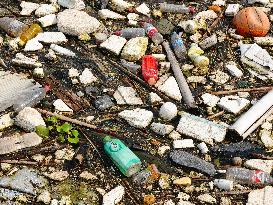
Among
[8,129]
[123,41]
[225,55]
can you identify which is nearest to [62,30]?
[123,41]

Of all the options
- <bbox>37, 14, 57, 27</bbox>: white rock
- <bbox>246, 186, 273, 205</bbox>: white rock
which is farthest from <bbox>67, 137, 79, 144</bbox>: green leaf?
<bbox>37, 14, 57, 27</bbox>: white rock

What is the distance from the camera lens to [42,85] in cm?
412

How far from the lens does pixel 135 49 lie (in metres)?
4.49

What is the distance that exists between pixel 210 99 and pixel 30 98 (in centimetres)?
157

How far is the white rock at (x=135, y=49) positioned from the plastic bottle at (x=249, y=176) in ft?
5.06

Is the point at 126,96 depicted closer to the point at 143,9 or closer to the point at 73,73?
the point at 73,73

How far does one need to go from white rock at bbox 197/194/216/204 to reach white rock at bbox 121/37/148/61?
5.41ft

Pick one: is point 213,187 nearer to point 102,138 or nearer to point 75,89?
point 102,138

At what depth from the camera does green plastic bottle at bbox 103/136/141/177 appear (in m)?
3.42

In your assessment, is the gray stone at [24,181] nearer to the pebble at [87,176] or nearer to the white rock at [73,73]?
the pebble at [87,176]

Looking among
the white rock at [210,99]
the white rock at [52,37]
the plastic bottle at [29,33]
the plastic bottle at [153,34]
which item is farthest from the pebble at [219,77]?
the plastic bottle at [29,33]

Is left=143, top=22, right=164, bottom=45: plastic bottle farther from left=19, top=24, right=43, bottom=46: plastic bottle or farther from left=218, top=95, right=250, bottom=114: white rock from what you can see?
left=19, top=24, right=43, bottom=46: plastic bottle

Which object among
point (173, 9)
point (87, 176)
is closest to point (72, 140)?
point (87, 176)

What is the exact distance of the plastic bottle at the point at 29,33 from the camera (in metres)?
4.58
